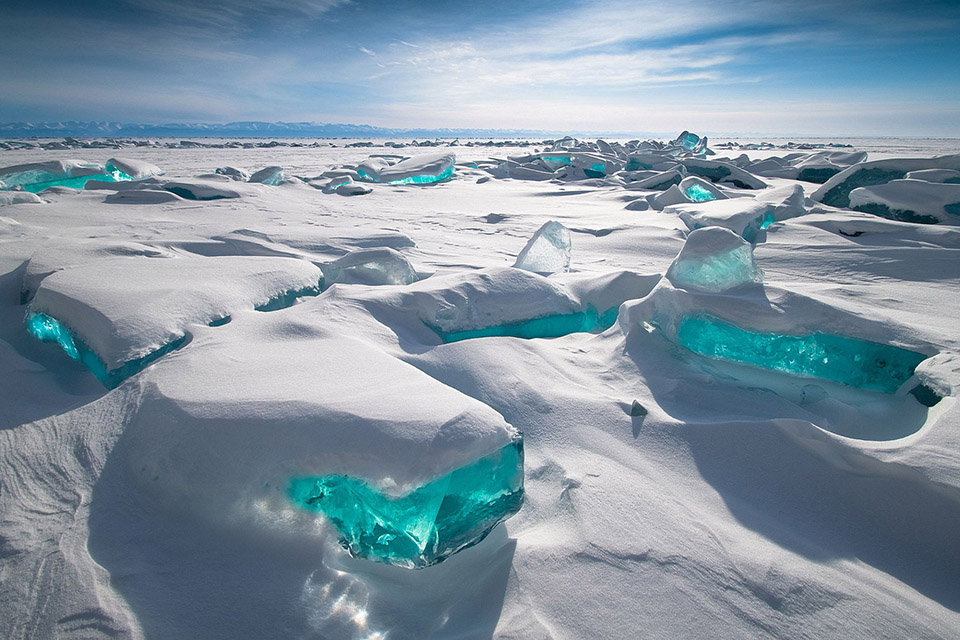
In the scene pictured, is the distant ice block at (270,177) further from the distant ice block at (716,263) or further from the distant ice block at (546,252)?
the distant ice block at (716,263)

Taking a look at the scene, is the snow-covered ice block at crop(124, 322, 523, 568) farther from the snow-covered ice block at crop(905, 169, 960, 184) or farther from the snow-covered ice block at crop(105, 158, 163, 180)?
the snow-covered ice block at crop(105, 158, 163, 180)

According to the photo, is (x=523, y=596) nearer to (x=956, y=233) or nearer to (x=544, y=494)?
(x=544, y=494)

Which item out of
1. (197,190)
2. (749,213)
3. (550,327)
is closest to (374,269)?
(550,327)

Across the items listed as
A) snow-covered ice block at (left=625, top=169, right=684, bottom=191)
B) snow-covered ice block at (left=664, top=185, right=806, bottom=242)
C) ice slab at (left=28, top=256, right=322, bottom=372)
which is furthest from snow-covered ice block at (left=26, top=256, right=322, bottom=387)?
snow-covered ice block at (left=625, top=169, right=684, bottom=191)

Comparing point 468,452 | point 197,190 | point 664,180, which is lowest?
point 468,452

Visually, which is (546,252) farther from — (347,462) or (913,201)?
(913,201)
